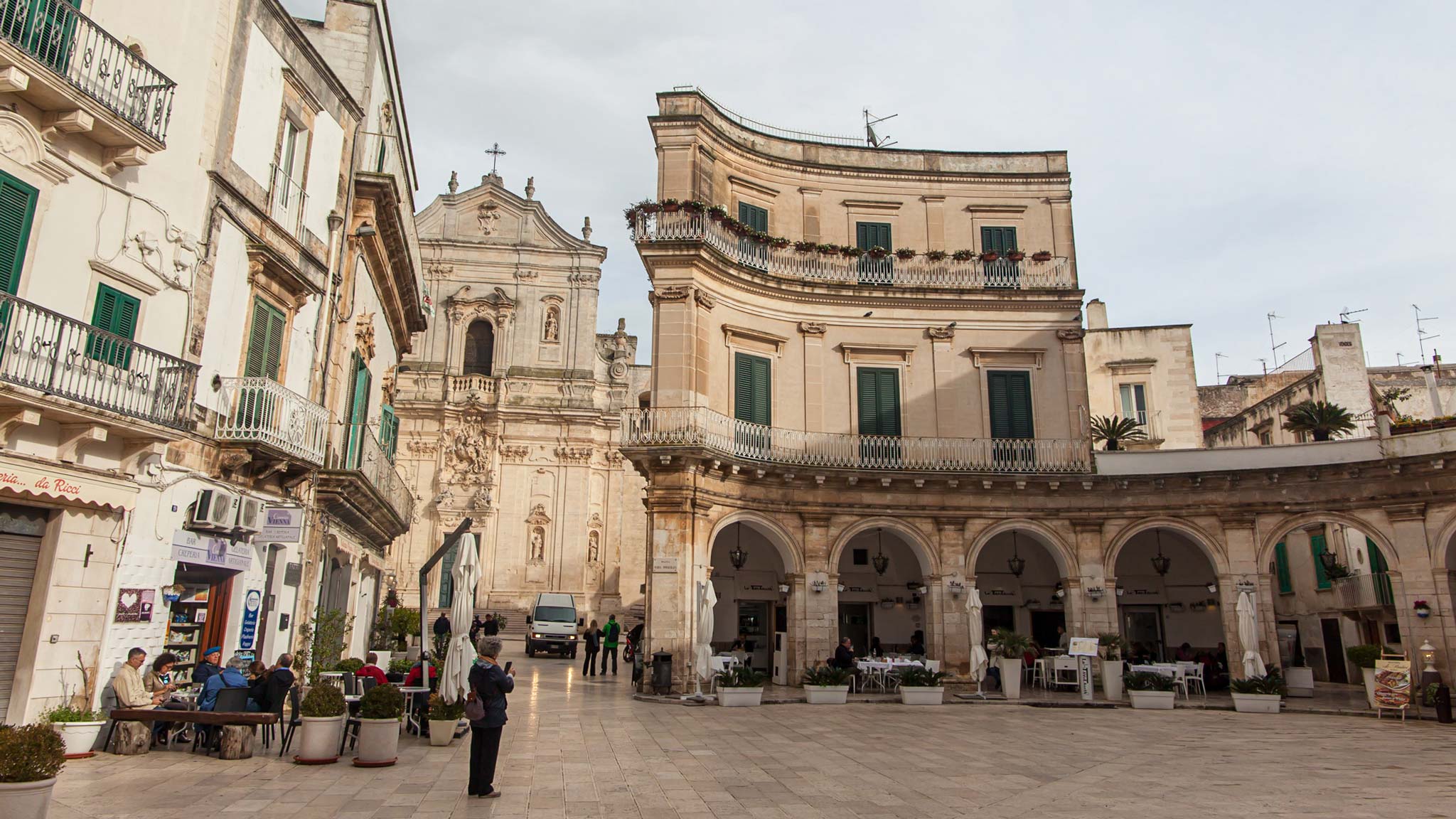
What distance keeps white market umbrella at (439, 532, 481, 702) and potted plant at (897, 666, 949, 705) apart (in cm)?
1021

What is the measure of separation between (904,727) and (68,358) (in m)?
13.0

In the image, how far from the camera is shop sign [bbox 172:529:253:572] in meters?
12.8

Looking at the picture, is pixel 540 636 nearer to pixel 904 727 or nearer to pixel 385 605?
pixel 385 605

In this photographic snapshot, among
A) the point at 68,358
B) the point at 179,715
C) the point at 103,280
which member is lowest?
the point at 179,715

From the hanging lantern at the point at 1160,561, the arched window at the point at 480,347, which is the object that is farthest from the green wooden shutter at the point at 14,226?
the arched window at the point at 480,347

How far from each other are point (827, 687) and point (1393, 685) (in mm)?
11237

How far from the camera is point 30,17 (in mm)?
10594

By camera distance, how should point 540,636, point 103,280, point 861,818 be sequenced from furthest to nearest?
Answer: point 540,636 → point 103,280 → point 861,818

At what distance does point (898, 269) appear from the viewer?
2588cm

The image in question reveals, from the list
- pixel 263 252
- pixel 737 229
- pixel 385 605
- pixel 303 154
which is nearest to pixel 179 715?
pixel 263 252

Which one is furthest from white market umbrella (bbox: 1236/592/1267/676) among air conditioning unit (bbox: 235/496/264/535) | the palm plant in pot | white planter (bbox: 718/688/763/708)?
air conditioning unit (bbox: 235/496/264/535)

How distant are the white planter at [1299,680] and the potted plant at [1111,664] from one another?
454 cm

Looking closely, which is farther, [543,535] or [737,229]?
[543,535]

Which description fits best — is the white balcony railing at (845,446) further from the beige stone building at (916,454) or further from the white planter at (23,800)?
the white planter at (23,800)
